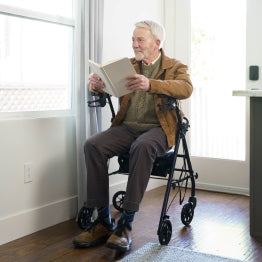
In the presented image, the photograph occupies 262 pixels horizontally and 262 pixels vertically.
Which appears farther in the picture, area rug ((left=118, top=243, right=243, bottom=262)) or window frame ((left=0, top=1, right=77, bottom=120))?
window frame ((left=0, top=1, right=77, bottom=120))

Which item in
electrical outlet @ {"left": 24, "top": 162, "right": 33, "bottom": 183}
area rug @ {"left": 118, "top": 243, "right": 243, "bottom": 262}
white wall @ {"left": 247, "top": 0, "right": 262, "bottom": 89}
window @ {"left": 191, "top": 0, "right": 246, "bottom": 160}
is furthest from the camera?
window @ {"left": 191, "top": 0, "right": 246, "bottom": 160}

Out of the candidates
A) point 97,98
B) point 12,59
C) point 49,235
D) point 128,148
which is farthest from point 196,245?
point 12,59

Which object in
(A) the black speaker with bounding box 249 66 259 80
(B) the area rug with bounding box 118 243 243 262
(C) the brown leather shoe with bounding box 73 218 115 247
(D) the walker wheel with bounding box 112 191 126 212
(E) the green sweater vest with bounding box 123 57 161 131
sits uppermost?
(A) the black speaker with bounding box 249 66 259 80

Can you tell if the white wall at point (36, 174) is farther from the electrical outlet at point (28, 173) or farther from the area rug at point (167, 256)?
the area rug at point (167, 256)

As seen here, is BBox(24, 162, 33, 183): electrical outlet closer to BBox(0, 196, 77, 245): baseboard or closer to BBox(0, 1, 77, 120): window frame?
BBox(0, 196, 77, 245): baseboard

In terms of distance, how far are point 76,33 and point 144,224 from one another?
1.23 m

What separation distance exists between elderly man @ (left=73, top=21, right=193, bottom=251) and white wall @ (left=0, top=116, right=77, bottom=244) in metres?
0.33

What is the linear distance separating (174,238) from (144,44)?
1101 mm

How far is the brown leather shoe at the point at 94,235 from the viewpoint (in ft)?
8.43

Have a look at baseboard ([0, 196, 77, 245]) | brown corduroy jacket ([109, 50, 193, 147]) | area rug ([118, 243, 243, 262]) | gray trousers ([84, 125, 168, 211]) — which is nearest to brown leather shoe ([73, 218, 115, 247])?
gray trousers ([84, 125, 168, 211])

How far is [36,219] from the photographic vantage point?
2.85 m

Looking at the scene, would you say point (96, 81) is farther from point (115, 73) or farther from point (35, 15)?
point (35, 15)

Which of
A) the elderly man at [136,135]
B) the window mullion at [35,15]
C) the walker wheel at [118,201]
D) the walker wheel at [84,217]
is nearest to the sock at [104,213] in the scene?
the elderly man at [136,135]

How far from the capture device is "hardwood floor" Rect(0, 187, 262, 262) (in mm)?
2455
